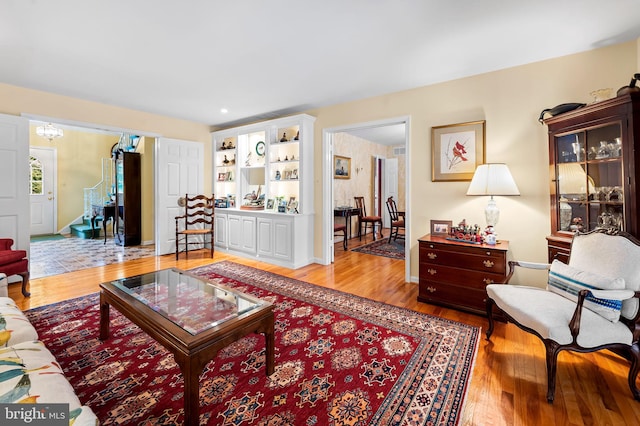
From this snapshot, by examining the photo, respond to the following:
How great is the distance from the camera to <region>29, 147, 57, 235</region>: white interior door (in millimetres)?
7227

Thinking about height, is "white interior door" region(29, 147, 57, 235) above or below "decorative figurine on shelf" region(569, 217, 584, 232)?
above

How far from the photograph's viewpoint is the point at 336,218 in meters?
6.43

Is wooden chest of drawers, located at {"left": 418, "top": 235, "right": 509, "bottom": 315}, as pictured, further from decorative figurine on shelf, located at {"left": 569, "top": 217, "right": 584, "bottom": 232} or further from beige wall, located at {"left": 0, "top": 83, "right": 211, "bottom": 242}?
beige wall, located at {"left": 0, "top": 83, "right": 211, "bottom": 242}

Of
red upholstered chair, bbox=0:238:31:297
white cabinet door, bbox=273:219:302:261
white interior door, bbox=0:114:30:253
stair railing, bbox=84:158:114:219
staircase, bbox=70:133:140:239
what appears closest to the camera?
red upholstered chair, bbox=0:238:31:297

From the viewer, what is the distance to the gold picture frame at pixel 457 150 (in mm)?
3184

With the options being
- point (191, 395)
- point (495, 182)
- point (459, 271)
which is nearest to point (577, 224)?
point (495, 182)

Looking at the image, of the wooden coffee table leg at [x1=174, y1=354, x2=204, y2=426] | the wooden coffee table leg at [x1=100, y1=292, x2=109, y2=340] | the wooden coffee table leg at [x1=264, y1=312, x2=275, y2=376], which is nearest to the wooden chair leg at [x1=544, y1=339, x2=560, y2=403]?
the wooden coffee table leg at [x1=264, y1=312, x2=275, y2=376]

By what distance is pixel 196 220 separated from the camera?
530 centimetres

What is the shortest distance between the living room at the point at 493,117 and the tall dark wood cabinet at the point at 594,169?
0.28 meters

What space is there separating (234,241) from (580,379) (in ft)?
15.8

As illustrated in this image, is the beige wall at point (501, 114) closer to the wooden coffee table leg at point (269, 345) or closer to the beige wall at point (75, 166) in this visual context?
the wooden coffee table leg at point (269, 345)

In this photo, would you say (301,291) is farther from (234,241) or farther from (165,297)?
(234,241)

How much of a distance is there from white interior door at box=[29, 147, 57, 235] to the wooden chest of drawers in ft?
30.9

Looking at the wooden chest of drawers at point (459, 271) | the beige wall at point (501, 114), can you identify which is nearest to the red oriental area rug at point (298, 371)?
the wooden chest of drawers at point (459, 271)
